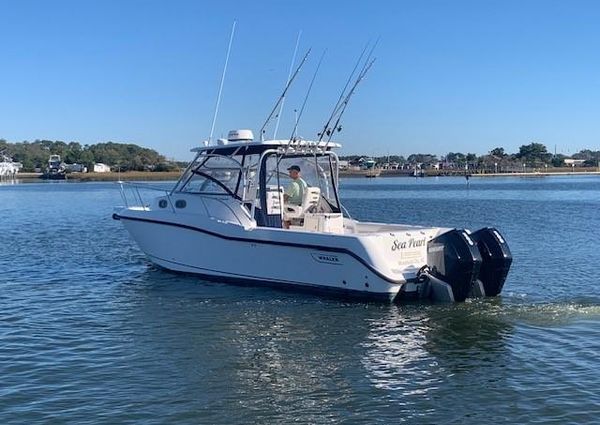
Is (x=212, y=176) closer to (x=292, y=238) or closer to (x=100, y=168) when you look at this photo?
(x=292, y=238)

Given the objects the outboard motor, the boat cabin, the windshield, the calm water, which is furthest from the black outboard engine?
the windshield

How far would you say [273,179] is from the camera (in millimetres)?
15617

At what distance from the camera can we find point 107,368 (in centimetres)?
959

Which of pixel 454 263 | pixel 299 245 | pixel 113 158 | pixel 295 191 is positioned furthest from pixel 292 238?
pixel 113 158

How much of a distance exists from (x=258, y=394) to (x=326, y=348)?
2.17 meters

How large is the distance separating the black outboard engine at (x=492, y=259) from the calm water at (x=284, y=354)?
0.44m

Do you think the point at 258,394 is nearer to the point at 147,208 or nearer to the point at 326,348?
the point at 326,348

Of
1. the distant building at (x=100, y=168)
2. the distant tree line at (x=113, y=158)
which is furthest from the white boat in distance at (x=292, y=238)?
the distant building at (x=100, y=168)

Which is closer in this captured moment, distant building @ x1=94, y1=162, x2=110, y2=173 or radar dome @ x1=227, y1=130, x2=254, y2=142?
radar dome @ x1=227, y1=130, x2=254, y2=142

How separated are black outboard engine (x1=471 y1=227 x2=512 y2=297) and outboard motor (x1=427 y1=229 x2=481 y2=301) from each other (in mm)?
330

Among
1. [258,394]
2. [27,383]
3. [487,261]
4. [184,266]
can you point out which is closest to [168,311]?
[184,266]

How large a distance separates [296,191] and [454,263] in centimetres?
435

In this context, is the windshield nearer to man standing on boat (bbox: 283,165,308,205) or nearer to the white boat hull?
the white boat hull

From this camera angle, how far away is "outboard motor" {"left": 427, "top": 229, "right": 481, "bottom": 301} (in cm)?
1262
